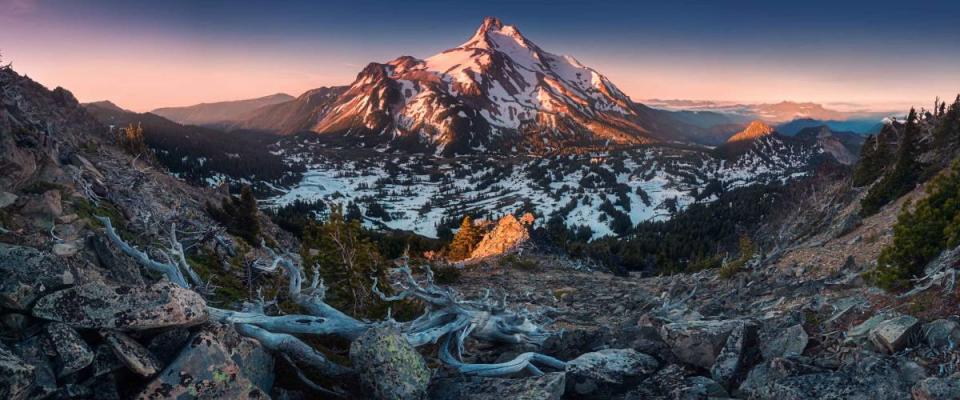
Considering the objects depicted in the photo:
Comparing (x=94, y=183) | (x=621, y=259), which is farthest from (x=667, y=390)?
(x=621, y=259)

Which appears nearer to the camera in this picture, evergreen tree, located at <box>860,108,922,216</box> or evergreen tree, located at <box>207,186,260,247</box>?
evergreen tree, located at <box>860,108,922,216</box>

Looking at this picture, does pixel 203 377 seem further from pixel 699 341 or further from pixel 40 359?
pixel 699 341

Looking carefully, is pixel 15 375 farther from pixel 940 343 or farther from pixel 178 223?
pixel 178 223

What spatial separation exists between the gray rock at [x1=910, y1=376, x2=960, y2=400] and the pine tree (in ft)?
156

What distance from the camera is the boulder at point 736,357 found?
852cm

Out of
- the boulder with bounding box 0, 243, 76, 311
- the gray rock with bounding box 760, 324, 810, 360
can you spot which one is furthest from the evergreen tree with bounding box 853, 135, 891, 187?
the boulder with bounding box 0, 243, 76, 311

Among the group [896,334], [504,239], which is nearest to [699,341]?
[896,334]

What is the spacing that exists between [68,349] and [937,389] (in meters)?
10.7

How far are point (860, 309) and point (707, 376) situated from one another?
4.31 meters

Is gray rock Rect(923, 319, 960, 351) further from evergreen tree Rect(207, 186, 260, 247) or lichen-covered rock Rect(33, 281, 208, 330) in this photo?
evergreen tree Rect(207, 186, 260, 247)

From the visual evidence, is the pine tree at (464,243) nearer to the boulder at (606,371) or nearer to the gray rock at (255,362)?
the boulder at (606,371)

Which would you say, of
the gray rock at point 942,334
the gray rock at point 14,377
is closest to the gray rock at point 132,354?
the gray rock at point 14,377

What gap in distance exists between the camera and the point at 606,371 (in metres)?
8.82

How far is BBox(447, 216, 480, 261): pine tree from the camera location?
54531mm
